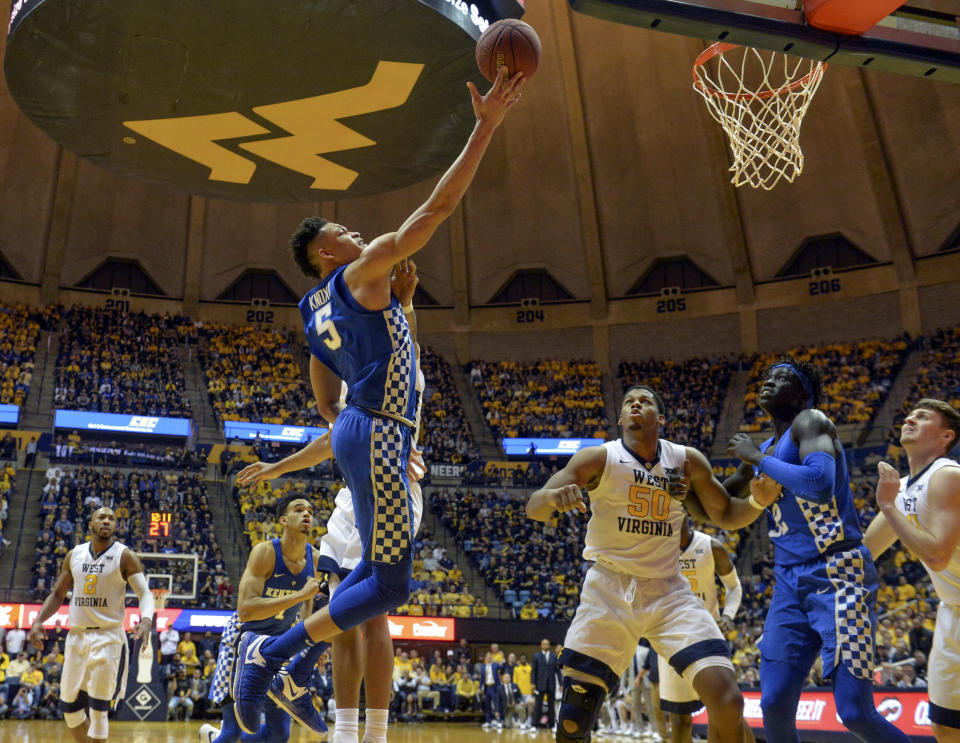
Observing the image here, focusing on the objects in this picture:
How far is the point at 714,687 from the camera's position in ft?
14.3

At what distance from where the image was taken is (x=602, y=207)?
29.6m

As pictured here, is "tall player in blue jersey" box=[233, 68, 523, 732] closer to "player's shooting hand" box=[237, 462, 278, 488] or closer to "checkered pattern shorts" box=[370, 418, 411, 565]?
"checkered pattern shorts" box=[370, 418, 411, 565]

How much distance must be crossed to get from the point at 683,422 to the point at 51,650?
19.7m

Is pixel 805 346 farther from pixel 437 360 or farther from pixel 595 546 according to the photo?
pixel 595 546

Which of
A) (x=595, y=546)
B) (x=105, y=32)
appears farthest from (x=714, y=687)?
(x=105, y=32)

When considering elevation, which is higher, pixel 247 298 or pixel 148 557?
pixel 247 298

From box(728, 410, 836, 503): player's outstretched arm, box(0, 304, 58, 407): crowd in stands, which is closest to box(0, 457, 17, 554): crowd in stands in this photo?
box(0, 304, 58, 407): crowd in stands

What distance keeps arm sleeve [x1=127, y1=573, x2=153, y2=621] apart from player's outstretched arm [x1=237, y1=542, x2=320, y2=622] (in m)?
→ 1.82

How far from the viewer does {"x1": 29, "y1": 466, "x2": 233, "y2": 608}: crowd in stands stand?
813 inches

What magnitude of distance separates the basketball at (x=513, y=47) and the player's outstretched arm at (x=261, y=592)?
3.58 metres

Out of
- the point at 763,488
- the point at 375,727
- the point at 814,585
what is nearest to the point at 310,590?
the point at 375,727

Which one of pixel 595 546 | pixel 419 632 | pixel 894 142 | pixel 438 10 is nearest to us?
pixel 595 546

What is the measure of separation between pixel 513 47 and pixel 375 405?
229 cm

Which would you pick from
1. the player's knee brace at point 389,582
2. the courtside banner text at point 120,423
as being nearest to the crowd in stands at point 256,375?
the courtside banner text at point 120,423
